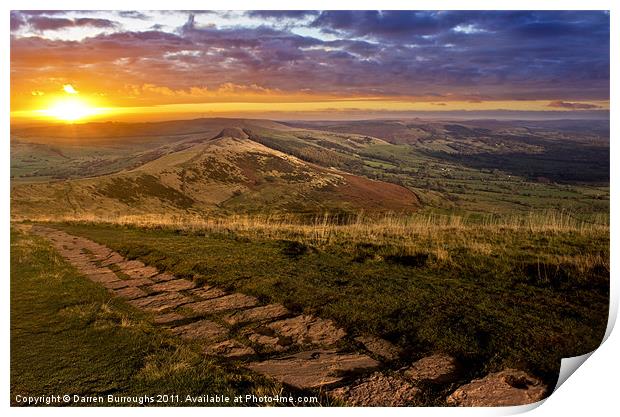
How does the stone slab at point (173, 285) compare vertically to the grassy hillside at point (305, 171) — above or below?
below

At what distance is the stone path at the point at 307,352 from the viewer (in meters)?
6.03

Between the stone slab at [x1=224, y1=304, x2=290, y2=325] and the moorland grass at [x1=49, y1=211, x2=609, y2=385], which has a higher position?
the moorland grass at [x1=49, y1=211, x2=609, y2=385]

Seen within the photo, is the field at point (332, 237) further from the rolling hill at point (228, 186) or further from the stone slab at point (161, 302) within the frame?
the stone slab at point (161, 302)

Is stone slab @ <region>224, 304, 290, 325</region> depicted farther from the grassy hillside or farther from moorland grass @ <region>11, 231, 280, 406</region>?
the grassy hillside

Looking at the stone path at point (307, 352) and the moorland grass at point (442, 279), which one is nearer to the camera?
the stone path at point (307, 352)

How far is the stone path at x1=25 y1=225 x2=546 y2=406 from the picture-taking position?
19.8 ft

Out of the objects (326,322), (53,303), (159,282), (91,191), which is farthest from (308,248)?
(91,191)

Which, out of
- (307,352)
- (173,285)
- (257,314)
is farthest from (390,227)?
(307,352)

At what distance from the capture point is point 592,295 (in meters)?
8.75

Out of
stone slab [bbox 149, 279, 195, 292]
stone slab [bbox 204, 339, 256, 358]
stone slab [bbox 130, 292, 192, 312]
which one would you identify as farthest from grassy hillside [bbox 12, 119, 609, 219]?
stone slab [bbox 204, 339, 256, 358]

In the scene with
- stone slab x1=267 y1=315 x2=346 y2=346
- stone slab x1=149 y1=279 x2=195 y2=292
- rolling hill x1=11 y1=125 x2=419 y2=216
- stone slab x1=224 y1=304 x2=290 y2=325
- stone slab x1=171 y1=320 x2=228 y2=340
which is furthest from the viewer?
rolling hill x1=11 y1=125 x2=419 y2=216

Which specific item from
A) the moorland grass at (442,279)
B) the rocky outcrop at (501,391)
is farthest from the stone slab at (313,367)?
the rocky outcrop at (501,391)

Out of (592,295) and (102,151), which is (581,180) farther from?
(102,151)

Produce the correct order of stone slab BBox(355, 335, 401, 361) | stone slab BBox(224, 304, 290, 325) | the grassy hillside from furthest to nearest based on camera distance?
1. the grassy hillside
2. stone slab BBox(224, 304, 290, 325)
3. stone slab BBox(355, 335, 401, 361)
